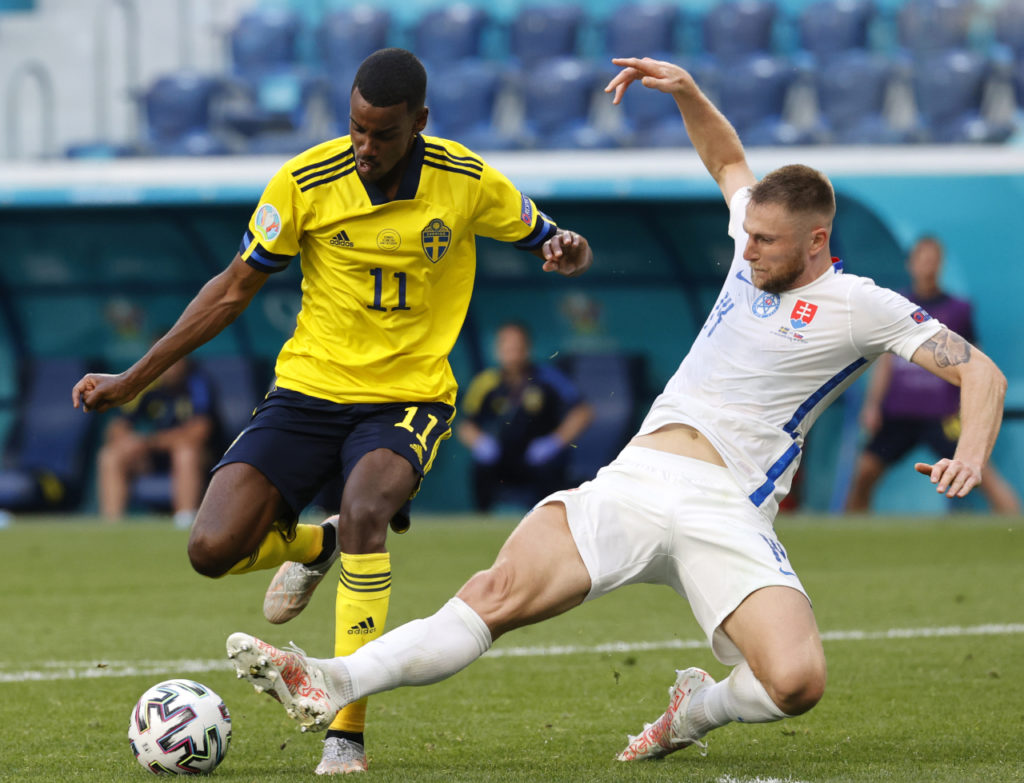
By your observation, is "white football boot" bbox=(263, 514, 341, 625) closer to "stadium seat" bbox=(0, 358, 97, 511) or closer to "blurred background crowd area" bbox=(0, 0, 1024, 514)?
"blurred background crowd area" bbox=(0, 0, 1024, 514)

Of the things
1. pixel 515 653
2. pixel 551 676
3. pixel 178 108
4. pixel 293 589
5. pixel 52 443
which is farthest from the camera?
pixel 178 108

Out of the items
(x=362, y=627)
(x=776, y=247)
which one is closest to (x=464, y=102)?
(x=776, y=247)

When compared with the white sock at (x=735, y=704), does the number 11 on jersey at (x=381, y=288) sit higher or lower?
higher

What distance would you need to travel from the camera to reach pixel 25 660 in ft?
20.4

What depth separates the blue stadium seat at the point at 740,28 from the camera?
1490cm

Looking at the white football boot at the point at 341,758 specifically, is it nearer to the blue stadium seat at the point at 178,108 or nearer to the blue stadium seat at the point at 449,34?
the blue stadium seat at the point at 178,108

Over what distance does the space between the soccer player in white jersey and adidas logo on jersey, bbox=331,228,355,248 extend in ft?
3.26

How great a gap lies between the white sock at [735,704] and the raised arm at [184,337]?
Result: 1.72 meters

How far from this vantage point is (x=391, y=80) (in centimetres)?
425

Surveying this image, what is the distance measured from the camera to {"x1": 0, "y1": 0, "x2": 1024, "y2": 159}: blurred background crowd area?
13898 millimetres

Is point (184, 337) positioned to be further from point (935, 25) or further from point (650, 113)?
point (935, 25)

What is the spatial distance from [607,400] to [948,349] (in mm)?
9553

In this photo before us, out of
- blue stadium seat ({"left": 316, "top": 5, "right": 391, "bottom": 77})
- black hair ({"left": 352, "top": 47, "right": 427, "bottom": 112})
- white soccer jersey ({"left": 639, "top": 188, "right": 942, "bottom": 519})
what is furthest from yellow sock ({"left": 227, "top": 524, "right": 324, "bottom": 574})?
blue stadium seat ({"left": 316, "top": 5, "right": 391, "bottom": 77})

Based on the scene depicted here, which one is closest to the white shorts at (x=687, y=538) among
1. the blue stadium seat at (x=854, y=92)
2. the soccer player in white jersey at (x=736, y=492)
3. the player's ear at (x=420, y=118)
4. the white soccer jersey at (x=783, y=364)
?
the soccer player in white jersey at (x=736, y=492)
